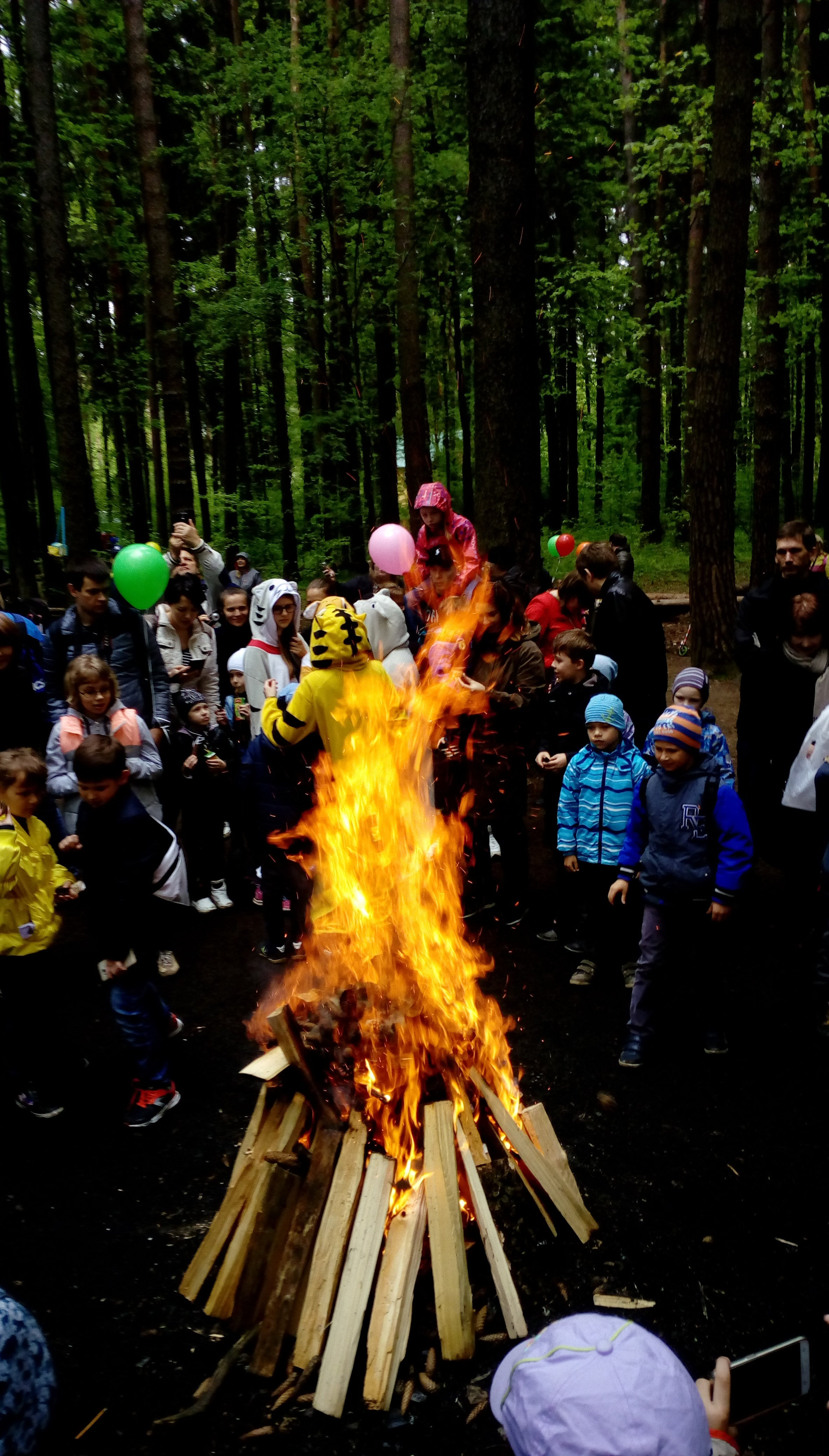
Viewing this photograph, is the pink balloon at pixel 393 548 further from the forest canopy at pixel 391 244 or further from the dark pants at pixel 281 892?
the dark pants at pixel 281 892

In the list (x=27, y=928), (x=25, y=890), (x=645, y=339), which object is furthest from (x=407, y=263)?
(x=27, y=928)

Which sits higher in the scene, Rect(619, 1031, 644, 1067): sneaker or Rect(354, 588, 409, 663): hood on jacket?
Rect(354, 588, 409, 663): hood on jacket

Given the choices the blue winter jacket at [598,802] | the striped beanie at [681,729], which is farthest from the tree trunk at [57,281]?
the striped beanie at [681,729]

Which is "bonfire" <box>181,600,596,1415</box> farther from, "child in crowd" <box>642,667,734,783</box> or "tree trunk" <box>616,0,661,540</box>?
"tree trunk" <box>616,0,661,540</box>

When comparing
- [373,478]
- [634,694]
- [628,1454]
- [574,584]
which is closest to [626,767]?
[634,694]

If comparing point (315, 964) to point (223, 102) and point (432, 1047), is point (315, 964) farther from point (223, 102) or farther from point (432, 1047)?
point (223, 102)

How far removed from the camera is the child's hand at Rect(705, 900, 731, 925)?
15.0ft

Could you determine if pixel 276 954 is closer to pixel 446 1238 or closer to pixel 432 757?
pixel 432 757

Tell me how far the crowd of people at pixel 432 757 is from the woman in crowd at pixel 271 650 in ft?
0.06

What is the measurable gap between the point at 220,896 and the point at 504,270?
5.78 m

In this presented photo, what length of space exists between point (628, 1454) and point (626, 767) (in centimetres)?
432

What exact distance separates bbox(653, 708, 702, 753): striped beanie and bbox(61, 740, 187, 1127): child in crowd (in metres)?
2.64

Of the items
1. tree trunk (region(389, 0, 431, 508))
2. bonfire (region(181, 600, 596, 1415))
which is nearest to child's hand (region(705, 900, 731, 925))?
bonfire (region(181, 600, 596, 1415))

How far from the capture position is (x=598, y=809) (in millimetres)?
5707
